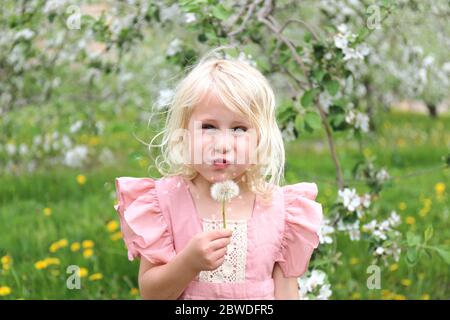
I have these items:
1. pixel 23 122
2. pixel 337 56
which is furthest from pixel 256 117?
pixel 23 122

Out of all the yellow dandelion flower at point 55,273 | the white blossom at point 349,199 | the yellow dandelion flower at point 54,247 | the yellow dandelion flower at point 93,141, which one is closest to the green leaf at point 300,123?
the white blossom at point 349,199

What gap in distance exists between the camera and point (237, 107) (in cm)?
183

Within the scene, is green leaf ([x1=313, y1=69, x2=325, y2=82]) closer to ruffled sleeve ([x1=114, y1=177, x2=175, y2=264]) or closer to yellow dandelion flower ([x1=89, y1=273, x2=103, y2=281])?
ruffled sleeve ([x1=114, y1=177, x2=175, y2=264])

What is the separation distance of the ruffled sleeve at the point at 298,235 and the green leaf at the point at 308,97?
0.65m

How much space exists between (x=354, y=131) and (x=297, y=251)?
0.96m

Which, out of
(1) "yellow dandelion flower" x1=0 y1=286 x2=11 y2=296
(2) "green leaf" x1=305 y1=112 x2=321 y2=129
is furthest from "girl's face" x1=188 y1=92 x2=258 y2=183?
(1) "yellow dandelion flower" x1=0 y1=286 x2=11 y2=296

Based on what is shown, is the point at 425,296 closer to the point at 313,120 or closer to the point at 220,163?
the point at 313,120

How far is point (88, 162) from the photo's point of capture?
668 centimetres

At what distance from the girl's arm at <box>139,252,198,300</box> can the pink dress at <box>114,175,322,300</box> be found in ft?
0.12

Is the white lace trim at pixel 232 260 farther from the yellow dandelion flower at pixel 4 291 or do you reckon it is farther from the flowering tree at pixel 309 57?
the yellow dandelion flower at pixel 4 291

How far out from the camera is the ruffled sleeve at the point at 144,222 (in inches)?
74.2

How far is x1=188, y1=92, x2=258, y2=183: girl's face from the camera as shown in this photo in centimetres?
179

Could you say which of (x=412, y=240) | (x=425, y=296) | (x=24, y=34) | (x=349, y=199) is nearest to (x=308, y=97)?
(x=349, y=199)

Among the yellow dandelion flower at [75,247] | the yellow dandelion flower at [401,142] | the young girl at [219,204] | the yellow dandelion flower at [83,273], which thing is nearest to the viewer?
the young girl at [219,204]
